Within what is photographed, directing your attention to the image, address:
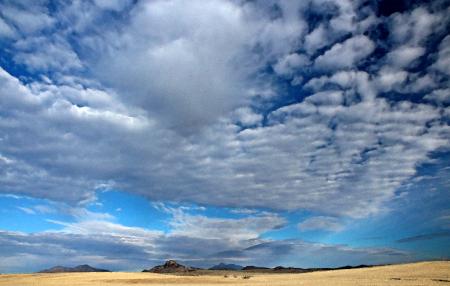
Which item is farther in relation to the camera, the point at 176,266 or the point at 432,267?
the point at 176,266

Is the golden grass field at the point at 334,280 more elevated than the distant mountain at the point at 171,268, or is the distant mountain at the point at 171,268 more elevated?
the distant mountain at the point at 171,268

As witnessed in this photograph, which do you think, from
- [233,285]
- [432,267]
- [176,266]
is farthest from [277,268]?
[233,285]

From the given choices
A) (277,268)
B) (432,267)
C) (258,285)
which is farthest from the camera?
(277,268)

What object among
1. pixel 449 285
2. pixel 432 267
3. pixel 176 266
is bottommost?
pixel 449 285

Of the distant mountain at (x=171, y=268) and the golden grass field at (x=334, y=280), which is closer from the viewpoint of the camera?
the golden grass field at (x=334, y=280)

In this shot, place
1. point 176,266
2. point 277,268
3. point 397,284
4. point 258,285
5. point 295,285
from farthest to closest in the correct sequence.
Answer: point 277,268 < point 176,266 < point 258,285 < point 295,285 < point 397,284

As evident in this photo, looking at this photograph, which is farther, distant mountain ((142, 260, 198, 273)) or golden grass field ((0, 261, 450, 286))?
distant mountain ((142, 260, 198, 273))

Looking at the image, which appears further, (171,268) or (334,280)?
(171,268)

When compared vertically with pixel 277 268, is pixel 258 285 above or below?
below

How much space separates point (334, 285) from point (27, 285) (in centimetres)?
3410

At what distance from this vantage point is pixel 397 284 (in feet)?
116

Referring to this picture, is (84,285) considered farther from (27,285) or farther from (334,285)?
(334,285)

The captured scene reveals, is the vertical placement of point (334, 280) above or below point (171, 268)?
below

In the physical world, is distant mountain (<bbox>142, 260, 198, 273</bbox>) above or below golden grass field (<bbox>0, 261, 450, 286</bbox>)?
above
